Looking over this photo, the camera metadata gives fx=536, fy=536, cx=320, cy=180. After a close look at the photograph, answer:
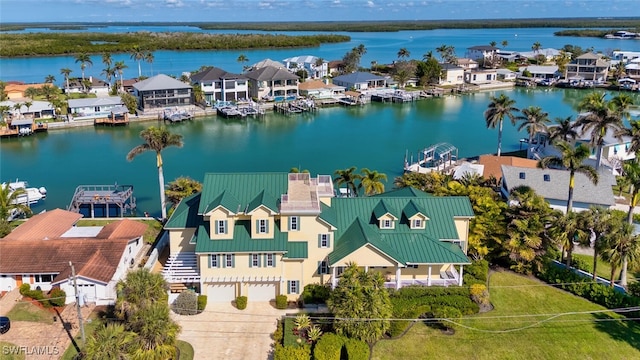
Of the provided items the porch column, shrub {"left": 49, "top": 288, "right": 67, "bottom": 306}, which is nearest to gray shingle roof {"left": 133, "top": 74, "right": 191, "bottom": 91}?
shrub {"left": 49, "top": 288, "right": 67, "bottom": 306}

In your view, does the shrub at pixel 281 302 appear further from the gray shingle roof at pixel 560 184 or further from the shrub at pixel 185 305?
the gray shingle roof at pixel 560 184

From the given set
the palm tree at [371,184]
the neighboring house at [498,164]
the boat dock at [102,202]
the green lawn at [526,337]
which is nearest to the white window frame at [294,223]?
the green lawn at [526,337]

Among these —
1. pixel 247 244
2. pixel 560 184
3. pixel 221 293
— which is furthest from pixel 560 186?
pixel 221 293

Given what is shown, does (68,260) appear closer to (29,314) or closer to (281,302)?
(29,314)

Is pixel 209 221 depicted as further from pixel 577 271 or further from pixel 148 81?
pixel 148 81

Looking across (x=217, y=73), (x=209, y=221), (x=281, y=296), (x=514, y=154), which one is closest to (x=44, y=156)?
(x=217, y=73)

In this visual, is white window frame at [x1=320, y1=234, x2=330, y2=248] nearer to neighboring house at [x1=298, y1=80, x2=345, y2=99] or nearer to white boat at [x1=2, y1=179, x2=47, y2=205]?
white boat at [x1=2, y1=179, x2=47, y2=205]

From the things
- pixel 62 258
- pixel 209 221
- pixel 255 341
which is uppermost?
pixel 209 221
